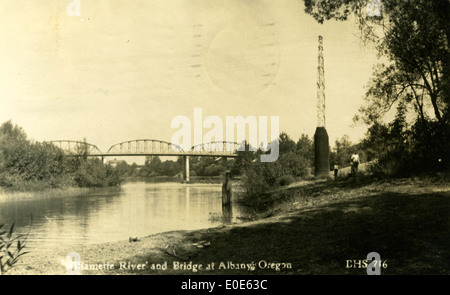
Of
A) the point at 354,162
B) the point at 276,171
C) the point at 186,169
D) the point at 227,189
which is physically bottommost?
the point at 227,189

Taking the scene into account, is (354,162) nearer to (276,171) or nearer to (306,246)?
(276,171)

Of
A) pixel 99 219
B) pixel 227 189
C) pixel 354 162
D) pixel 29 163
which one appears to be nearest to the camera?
pixel 354 162

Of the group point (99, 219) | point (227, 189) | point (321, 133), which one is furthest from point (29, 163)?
point (321, 133)

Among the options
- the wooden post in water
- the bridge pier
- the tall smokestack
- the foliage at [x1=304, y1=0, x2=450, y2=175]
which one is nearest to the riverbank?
the foliage at [x1=304, y1=0, x2=450, y2=175]

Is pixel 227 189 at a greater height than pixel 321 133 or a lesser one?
lesser

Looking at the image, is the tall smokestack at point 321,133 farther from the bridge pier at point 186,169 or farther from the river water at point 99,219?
the bridge pier at point 186,169

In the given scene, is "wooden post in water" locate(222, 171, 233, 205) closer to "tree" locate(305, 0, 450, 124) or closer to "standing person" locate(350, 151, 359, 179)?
"standing person" locate(350, 151, 359, 179)

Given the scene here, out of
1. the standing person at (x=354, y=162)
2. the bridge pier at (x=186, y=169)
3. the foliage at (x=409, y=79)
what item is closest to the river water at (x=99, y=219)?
the standing person at (x=354, y=162)
